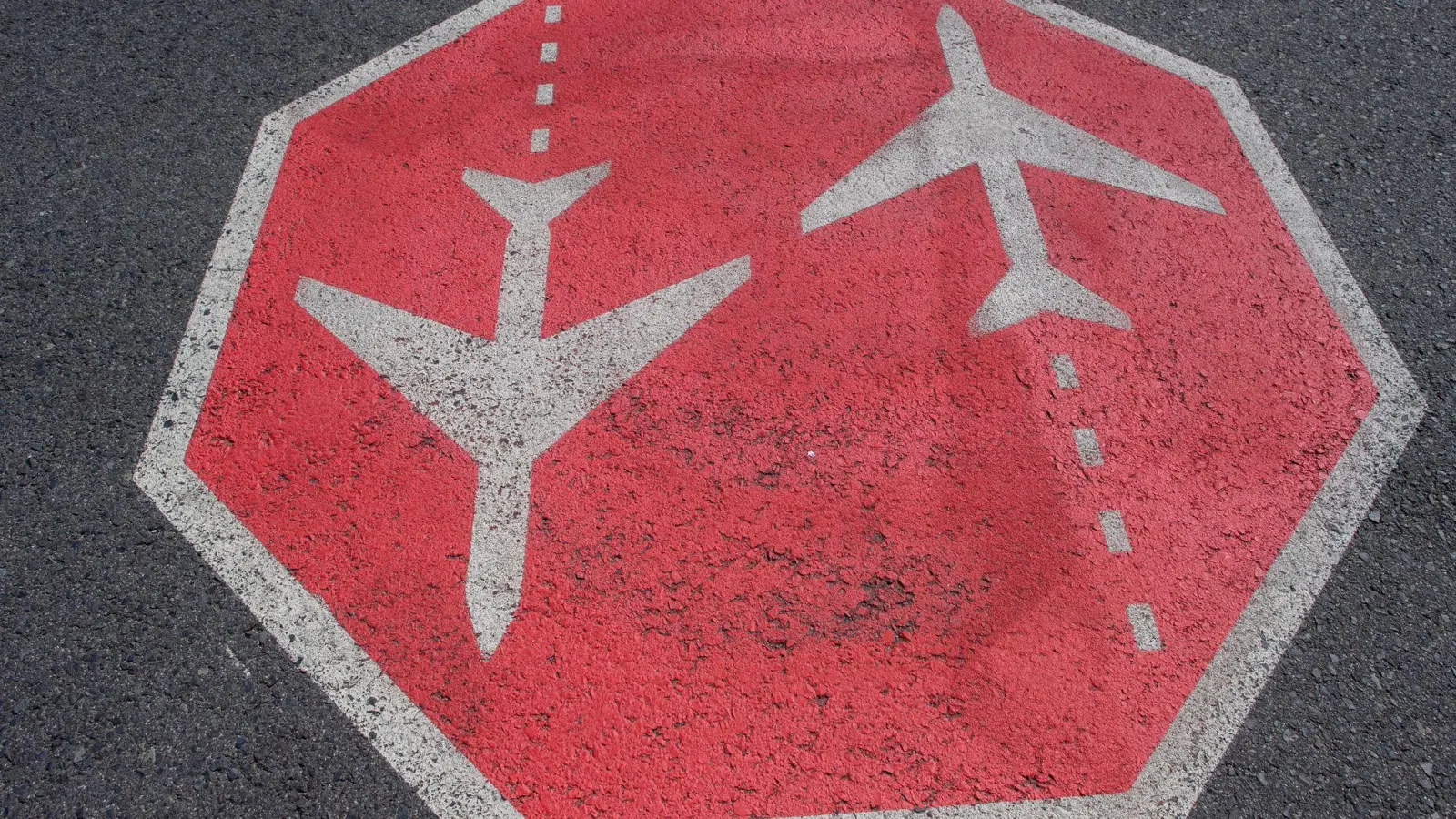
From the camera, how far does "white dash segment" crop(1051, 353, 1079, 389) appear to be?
3.67m

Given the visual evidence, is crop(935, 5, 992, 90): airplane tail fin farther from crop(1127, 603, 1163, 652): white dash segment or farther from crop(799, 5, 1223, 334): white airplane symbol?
crop(1127, 603, 1163, 652): white dash segment

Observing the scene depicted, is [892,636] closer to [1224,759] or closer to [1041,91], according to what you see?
[1224,759]

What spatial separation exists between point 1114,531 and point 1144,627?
1.17ft

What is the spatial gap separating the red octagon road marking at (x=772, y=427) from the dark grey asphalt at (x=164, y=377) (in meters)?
0.15

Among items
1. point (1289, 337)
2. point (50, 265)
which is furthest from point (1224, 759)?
point (50, 265)

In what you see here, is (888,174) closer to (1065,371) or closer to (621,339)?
(1065,371)

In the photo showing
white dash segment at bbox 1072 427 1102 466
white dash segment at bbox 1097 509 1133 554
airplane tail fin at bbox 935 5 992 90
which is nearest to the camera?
white dash segment at bbox 1097 509 1133 554

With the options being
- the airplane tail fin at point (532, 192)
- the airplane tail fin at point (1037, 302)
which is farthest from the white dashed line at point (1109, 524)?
the airplane tail fin at point (532, 192)

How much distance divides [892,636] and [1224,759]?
1.12m

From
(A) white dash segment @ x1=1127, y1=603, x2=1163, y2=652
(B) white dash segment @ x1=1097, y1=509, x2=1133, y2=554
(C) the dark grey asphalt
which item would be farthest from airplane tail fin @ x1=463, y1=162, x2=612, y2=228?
(A) white dash segment @ x1=1127, y1=603, x2=1163, y2=652

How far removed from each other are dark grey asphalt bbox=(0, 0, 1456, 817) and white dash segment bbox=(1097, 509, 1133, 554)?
2.08ft

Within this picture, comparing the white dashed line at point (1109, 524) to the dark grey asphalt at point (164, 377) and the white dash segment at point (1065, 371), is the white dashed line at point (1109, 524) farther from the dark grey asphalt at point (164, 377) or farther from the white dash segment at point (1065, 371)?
the dark grey asphalt at point (164, 377)

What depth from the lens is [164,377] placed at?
12.3 ft

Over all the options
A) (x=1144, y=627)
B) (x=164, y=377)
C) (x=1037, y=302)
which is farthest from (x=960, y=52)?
(x=164, y=377)
